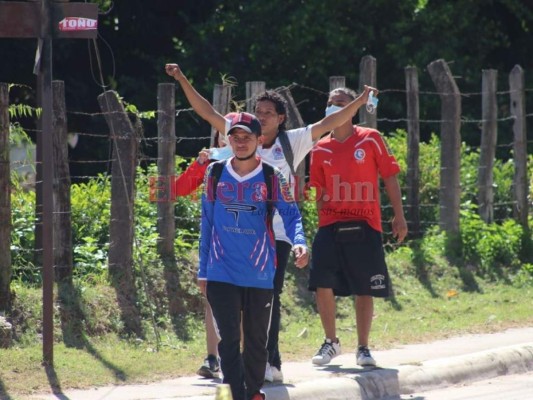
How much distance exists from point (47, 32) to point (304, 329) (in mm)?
3666

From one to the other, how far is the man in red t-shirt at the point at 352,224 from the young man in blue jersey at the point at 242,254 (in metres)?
1.66

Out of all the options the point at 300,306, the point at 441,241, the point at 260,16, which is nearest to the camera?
the point at 300,306

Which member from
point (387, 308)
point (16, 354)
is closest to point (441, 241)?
point (387, 308)

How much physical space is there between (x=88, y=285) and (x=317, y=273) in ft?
7.31

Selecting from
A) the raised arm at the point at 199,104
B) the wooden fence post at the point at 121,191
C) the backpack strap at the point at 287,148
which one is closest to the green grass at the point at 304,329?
the wooden fence post at the point at 121,191

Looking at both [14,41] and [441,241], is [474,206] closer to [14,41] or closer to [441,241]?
[441,241]

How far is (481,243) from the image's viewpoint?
12.8 meters

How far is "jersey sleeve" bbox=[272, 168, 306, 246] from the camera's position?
22.1 ft

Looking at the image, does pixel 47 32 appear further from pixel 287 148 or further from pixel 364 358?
pixel 364 358

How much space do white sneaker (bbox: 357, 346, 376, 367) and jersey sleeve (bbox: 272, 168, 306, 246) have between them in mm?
1590

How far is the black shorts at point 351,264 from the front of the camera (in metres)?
8.38

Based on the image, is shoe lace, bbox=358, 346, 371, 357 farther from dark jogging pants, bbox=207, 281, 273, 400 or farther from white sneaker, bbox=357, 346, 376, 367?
dark jogging pants, bbox=207, 281, 273, 400

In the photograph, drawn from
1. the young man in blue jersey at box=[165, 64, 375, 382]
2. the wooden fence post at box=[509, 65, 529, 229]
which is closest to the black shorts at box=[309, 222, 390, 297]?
the young man in blue jersey at box=[165, 64, 375, 382]

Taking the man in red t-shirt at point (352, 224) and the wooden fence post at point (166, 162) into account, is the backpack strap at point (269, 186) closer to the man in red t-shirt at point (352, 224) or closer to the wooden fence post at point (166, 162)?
the man in red t-shirt at point (352, 224)
